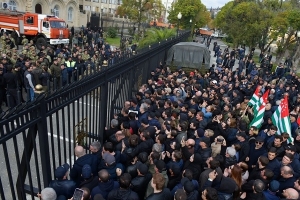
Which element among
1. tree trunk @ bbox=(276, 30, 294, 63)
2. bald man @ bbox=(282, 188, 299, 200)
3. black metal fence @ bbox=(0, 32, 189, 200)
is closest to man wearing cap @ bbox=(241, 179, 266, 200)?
bald man @ bbox=(282, 188, 299, 200)

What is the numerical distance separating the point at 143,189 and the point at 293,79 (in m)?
13.4

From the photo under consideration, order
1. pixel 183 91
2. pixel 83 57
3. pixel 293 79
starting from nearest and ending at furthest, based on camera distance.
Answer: pixel 183 91 → pixel 83 57 → pixel 293 79

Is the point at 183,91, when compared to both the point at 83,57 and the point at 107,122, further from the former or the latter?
the point at 83,57

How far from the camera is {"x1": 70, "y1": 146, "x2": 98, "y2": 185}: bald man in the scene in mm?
4223

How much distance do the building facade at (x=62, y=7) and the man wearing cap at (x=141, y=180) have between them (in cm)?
3219

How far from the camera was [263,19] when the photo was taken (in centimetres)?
2536

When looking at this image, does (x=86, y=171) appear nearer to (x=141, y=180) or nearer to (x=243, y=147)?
(x=141, y=180)

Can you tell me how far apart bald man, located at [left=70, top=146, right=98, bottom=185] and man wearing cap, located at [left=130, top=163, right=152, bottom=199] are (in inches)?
28.3

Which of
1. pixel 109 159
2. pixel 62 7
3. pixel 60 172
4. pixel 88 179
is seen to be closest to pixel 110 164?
pixel 109 159

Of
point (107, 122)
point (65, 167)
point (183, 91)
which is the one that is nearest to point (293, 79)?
point (183, 91)

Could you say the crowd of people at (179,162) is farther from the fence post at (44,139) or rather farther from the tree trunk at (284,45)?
the tree trunk at (284,45)

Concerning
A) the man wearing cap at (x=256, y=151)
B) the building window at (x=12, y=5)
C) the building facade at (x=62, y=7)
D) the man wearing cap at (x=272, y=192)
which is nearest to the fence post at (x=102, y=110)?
the man wearing cap at (x=256, y=151)

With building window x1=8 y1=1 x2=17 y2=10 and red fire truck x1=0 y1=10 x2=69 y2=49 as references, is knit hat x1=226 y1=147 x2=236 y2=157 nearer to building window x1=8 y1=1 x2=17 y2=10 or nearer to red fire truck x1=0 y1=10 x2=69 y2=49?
red fire truck x1=0 y1=10 x2=69 y2=49

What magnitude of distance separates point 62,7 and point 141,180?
1546 inches
